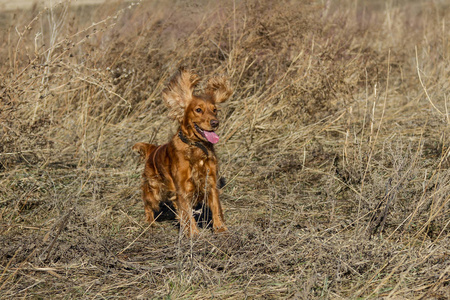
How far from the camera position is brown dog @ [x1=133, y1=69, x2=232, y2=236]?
338cm

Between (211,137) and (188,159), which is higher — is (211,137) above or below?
above

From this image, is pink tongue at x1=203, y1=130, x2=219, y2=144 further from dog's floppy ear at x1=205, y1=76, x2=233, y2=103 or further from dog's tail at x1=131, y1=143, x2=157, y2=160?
dog's tail at x1=131, y1=143, x2=157, y2=160

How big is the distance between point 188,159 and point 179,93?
55 cm

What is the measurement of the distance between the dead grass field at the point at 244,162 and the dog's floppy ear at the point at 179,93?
417 millimetres

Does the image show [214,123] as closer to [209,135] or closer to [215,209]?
[209,135]

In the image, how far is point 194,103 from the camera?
11.6 feet

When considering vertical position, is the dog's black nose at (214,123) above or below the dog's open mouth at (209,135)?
above

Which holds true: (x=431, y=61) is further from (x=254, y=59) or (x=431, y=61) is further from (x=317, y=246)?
(x=317, y=246)

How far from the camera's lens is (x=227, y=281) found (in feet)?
8.13

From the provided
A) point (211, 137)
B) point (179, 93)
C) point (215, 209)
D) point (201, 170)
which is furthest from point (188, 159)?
point (179, 93)

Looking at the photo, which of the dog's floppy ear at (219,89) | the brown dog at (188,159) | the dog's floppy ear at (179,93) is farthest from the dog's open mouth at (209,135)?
the dog's floppy ear at (219,89)

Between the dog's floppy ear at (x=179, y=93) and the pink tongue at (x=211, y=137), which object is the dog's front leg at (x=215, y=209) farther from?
the dog's floppy ear at (x=179, y=93)

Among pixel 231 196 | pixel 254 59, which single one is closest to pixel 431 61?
pixel 254 59

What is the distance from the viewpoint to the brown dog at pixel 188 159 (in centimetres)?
338
